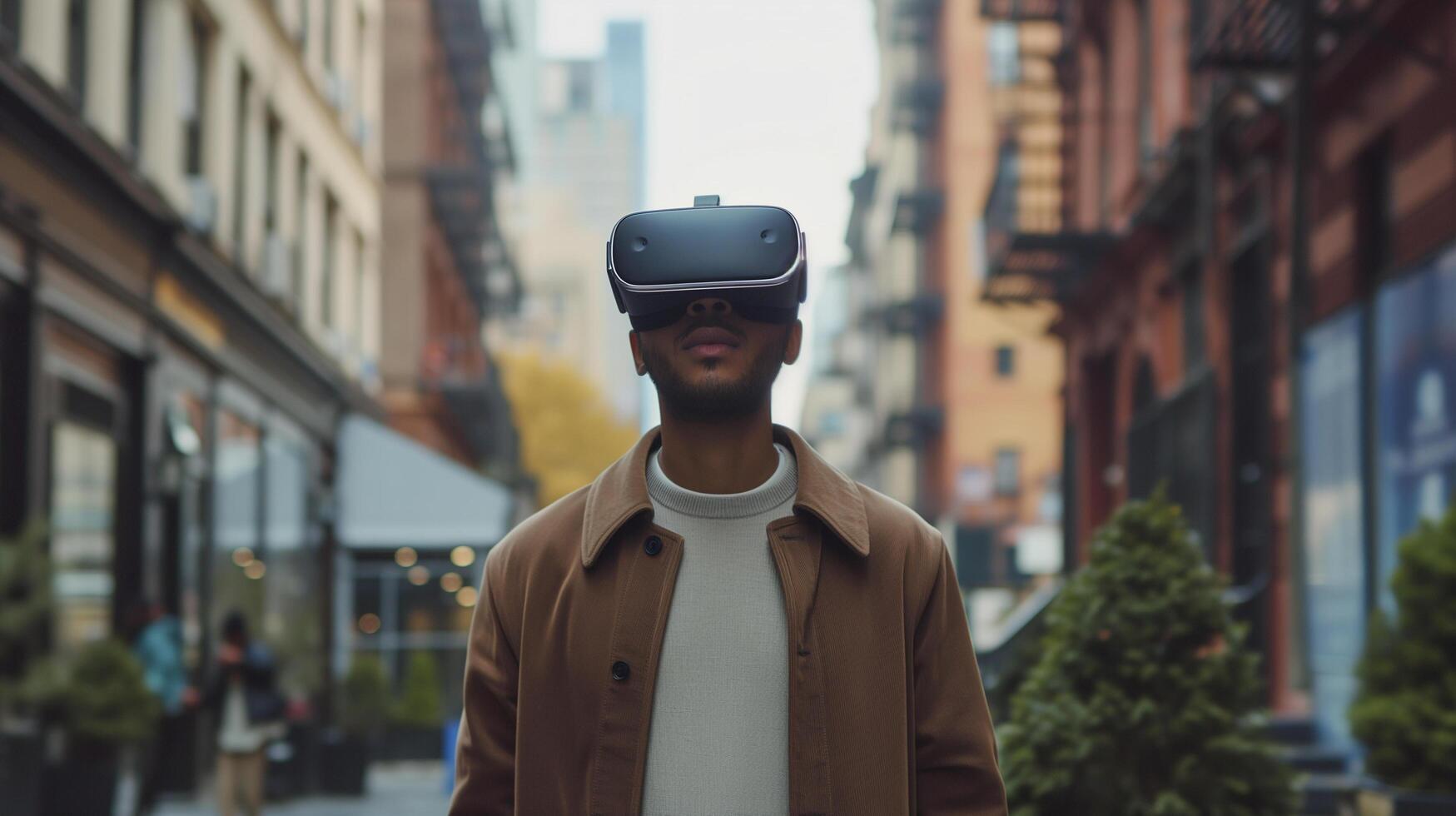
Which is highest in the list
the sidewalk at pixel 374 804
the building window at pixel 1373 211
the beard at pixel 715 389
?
the building window at pixel 1373 211

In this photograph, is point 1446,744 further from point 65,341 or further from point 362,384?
point 362,384

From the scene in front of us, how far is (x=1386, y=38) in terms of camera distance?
1219 centimetres

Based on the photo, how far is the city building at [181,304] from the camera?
47.0ft

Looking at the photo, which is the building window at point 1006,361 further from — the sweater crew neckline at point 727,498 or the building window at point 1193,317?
the sweater crew neckline at point 727,498

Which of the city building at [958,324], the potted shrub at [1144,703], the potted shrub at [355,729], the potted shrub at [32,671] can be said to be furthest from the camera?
the city building at [958,324]

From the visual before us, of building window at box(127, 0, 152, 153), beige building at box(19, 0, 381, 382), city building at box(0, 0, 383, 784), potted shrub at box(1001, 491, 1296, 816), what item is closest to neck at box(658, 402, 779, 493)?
potted shrub at box(1001, 491, 1296, 816)

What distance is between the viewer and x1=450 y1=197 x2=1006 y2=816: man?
126 inches

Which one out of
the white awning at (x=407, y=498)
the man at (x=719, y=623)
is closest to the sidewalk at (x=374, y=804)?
the white awning at (x=407, y=498)

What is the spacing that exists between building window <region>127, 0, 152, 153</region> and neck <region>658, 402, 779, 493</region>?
51.0 ft

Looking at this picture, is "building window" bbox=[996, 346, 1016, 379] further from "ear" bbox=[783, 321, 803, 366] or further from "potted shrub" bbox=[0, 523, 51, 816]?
"ear" bbox=[783, 321, 803, 366]

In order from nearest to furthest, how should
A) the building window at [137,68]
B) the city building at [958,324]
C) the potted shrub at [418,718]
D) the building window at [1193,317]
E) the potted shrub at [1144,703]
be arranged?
the potted shrub at [1144,703]
the building window at [137,68]
the building window at [1193,317]
the potted shrub at [418,718]
the city building at [958,324]

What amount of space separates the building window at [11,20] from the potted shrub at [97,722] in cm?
442

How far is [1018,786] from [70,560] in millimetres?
11205

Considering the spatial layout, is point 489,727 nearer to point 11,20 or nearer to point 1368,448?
point 1368,448
